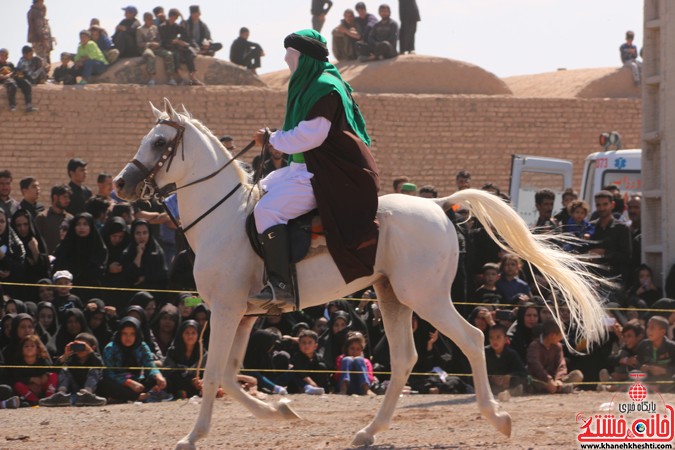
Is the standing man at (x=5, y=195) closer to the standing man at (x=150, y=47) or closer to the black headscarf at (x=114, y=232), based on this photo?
the black headscarf at (x=114, y=232)

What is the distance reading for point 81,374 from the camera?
12633 millimetres

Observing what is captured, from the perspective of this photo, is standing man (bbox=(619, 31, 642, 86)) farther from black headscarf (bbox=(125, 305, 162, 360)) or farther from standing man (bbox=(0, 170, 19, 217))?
black headscarf (bbox=(125, 305, 162, 360))

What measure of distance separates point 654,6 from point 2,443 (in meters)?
11.2

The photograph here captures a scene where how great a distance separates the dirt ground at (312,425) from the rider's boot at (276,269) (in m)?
1.09

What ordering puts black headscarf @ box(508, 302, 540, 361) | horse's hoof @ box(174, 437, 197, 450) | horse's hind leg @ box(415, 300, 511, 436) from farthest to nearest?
black headscarf @ box(508, 302, 540, 361)
horse's hind leg @ box(415, 300, 511, 436)
horse's hoof @ box(174, 437, 197, 450)

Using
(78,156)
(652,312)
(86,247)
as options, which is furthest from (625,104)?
(86,247)

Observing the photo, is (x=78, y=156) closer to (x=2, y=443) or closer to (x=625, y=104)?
(x=625, y=104)

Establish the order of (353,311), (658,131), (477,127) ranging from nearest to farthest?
(353,311), (658,131), (477,127)

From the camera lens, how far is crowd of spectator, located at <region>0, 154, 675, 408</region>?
41.3 feet

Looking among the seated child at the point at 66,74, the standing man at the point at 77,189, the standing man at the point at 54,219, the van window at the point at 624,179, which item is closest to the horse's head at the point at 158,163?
the standing man at the point at 54,219

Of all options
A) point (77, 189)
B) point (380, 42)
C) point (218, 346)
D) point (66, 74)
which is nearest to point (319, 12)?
point (380, 42)

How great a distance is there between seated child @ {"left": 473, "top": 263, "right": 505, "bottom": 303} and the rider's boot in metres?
6.05

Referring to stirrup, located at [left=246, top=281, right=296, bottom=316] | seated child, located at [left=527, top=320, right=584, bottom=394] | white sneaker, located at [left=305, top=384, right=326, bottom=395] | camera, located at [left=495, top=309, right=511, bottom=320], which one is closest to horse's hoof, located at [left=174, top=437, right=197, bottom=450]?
stirrup, located at [left=246, top=281, right=296, bottom=316]

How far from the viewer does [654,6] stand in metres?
17.1
